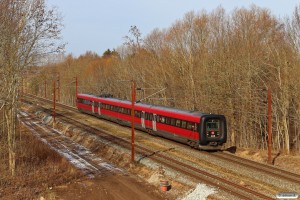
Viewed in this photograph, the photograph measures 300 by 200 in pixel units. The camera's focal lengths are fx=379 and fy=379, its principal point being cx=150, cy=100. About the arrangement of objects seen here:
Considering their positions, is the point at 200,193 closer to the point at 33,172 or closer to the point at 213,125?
the point at 213,125

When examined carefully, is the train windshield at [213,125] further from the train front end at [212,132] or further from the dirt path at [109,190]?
the dirt path at [109,190]

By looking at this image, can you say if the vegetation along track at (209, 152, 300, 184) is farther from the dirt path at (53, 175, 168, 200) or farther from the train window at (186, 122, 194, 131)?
the dirt path at (53, 175, 168, 200)

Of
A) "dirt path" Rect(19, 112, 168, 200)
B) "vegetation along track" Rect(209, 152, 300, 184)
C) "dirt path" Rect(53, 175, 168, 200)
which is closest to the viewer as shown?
"dirt path" Rect(53, 175, 168, 200)

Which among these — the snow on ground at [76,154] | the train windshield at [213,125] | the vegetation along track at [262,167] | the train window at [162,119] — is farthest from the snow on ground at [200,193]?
the train window at [162,119]

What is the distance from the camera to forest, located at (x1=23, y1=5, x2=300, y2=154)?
32.3m

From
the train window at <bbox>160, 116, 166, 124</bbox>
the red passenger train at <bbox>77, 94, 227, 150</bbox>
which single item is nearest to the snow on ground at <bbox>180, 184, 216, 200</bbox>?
the red passenger train at <bbox>77, 94, 227, 150</bbox>

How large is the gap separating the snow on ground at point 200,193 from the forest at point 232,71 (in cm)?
1166

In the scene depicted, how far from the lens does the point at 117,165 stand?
26.8 m

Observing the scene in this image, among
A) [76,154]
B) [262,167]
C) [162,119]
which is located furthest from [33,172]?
[262,167]

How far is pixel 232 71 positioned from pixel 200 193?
64.6 ft

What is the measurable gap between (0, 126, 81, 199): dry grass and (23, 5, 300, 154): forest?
5.27 metres

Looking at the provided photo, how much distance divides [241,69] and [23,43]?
813 inches

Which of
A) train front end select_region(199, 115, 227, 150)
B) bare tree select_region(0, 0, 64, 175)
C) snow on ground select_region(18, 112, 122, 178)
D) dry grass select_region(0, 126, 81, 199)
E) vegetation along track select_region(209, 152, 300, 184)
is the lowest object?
snow on ground select_region(18, 112, 122, 178)

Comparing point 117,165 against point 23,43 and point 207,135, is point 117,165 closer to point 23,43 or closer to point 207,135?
point 207,135
